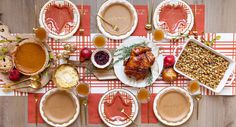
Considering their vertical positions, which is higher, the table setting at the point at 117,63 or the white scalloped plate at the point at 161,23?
the white scalloped plate at the point at 161,23

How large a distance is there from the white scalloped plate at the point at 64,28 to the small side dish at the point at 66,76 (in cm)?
21

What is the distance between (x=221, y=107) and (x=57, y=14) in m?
1.28

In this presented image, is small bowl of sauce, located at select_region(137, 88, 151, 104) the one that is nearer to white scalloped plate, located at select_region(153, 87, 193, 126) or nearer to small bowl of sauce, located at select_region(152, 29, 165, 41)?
white scalloped plate, located at select_region(153, 87, 193, 126)

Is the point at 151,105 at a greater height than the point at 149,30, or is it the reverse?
the point at 149,30

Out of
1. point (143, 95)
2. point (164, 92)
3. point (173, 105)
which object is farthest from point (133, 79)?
point (173, 105)

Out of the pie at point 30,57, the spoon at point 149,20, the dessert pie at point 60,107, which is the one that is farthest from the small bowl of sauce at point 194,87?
the pie at point 30,57

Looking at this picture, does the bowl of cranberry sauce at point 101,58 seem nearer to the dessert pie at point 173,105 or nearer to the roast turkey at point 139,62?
the roast turkey at point 139,62

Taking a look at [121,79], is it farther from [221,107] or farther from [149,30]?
[221,107]

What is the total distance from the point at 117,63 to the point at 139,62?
167mm

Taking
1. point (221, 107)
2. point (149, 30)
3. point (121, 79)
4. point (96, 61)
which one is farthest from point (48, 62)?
point (221, 107)

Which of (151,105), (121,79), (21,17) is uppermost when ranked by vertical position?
(21,17)

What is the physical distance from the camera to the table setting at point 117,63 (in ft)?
7.69

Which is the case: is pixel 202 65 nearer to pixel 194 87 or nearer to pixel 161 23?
pixel 194 87

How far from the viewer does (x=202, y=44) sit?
235cm
